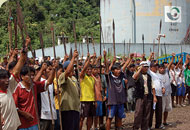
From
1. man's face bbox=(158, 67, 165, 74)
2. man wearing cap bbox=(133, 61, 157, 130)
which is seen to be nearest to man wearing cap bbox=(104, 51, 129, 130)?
man wearing cap bbox=(133, 61, 157, 130)

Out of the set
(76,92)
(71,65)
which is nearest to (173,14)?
(76,92)

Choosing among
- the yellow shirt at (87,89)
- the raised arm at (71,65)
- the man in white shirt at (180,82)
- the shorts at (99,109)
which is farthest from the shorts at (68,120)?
the man in white shirt at (180,82)

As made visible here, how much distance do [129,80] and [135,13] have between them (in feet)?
50.1

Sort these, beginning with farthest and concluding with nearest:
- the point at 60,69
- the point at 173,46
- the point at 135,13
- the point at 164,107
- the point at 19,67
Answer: the point at 135,13 → the point at 173,46 → the point at 164,107 → the point at 60,69 → the point at 19,67

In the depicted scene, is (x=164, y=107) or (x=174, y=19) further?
(x=174, y=19)

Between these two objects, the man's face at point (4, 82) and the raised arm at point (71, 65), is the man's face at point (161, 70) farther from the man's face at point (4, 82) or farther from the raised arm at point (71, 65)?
the man's face at point (4, 82)

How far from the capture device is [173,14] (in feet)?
80.5

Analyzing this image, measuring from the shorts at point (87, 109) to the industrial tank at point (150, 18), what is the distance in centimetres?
1700

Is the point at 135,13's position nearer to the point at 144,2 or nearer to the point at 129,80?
the point at 144,2

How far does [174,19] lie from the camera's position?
24516 mm

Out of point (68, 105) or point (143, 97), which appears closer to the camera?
point (68, 105)

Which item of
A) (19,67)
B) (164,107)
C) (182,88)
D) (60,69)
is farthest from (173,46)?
(19,67)

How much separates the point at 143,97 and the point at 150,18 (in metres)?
17.9

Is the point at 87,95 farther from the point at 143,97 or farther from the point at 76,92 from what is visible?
the point at 76,92
